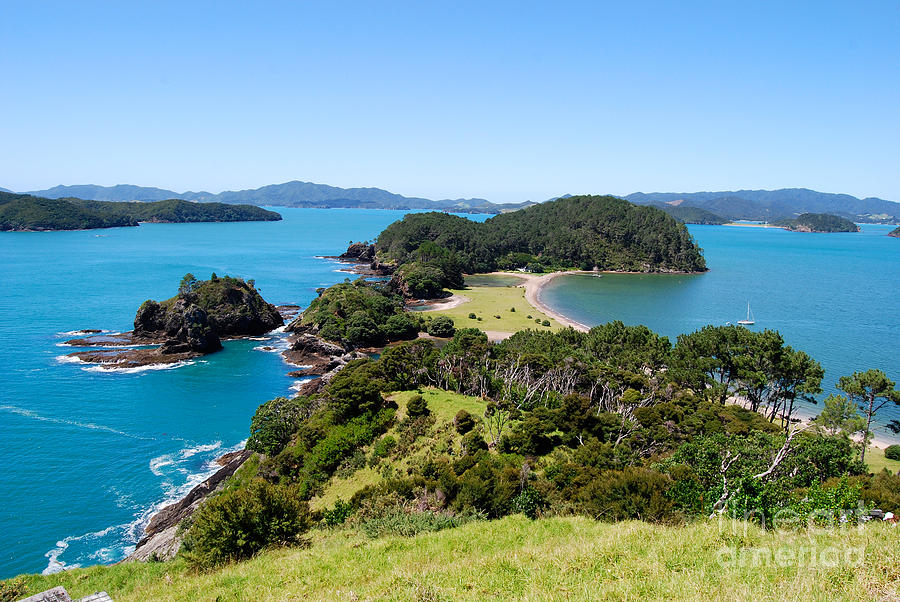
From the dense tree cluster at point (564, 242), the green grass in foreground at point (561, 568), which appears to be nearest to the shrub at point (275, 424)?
the green grass in foreground at point (561, 568)

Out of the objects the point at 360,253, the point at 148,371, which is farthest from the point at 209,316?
the point at 360,253

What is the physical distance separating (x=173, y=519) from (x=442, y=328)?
1777 inches

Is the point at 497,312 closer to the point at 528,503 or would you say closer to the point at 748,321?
the point at 748,321

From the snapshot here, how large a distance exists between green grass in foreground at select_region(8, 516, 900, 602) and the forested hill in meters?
113

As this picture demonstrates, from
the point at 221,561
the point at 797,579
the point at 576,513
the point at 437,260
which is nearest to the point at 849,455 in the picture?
the point at 576,513

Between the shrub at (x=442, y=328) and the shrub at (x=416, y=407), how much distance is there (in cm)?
3752

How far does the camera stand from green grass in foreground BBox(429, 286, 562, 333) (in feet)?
242

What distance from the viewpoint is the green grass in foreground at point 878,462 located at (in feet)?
101

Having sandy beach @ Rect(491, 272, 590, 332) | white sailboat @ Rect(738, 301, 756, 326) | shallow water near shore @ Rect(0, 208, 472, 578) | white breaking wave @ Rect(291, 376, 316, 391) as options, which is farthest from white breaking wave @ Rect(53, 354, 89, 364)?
white sailboat @ Rect(738, 301, 756, 326)

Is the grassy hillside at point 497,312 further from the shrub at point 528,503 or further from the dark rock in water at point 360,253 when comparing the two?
the shrub at point 528,503

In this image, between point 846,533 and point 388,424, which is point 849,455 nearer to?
point 846,533

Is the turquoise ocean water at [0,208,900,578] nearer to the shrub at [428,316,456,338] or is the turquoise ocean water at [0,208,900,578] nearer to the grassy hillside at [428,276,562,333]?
the grassy hillside at [428,276,562,333]

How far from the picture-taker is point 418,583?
1057 cm

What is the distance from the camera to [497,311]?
8444 centimetres
